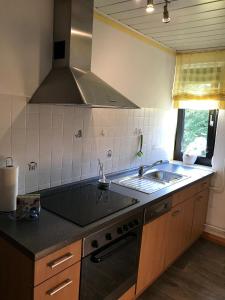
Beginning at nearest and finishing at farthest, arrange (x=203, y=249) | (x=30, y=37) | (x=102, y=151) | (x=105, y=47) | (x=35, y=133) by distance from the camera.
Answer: (x=30, y=37), (x=35, y=133), (x=105, y=47), (x=102, y=151), (x=203, y=249)

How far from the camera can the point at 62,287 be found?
1272 mm

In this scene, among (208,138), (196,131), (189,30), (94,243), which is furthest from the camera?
(196,131)

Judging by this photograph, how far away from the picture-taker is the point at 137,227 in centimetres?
176

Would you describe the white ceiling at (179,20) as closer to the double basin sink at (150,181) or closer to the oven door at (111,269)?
the double basin sink at (150,181)

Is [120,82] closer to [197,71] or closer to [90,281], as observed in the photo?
[197,71]

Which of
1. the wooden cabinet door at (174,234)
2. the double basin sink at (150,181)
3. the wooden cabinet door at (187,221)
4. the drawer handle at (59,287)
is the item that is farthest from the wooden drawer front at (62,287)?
the wooden cabinet door at (187,221)

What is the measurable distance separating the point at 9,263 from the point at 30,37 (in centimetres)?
132

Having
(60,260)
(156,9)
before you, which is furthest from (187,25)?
(60,260)

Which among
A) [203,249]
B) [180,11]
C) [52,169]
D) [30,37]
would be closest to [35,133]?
[52,169]

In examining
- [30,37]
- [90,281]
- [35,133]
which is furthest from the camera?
[35,133]

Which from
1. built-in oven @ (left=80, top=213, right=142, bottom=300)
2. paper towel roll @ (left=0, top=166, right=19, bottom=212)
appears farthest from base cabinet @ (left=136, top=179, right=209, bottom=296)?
paper towel roll @ (left=0, top=166, right=19, bottom=212)

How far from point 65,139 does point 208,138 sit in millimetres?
1866

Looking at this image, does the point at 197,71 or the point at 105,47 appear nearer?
the point at 105,47

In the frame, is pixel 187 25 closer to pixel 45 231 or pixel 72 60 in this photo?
pixel 72 60
